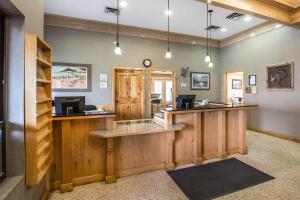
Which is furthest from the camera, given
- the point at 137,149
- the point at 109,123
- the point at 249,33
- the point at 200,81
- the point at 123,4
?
the point at 200,81

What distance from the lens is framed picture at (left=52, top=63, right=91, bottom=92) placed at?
4.65 metres

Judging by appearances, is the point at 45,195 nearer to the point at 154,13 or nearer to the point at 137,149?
the point at 137,149

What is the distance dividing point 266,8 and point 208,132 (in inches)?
108

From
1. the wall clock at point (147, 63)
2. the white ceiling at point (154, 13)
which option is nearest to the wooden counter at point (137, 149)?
the white ceiling at point (154, 13)

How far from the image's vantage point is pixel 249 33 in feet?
17.7

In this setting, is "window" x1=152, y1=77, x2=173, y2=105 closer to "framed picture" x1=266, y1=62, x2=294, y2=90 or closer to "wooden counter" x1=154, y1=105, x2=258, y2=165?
"framed picture" x1=266, y1=62, x2=294, y2=90

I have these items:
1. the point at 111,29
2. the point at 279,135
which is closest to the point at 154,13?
the point at 111,29

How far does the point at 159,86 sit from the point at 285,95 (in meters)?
5.42

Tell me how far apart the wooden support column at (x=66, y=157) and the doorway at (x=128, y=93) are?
2.85m

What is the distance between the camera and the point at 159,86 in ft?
29.1

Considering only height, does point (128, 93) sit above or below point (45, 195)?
above

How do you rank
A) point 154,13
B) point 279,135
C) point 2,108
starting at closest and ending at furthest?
1. point 2,108
2. point 154,13
3. point 279,135

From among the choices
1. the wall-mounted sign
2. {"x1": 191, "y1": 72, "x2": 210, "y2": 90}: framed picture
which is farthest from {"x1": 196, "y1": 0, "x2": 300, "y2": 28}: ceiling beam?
the wall-mounted sign

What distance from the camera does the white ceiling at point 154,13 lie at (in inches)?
151
